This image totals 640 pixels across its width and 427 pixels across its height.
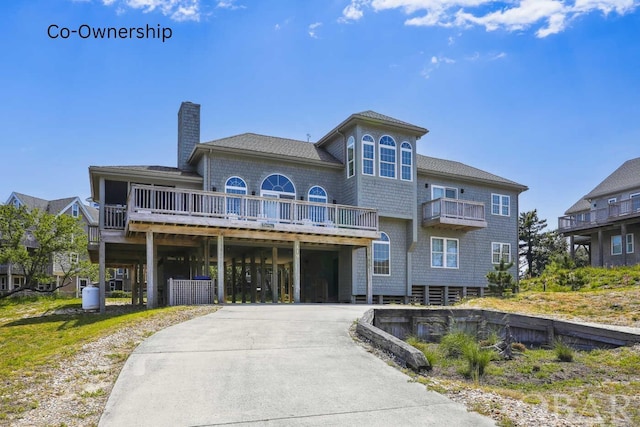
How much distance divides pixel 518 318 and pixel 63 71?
14.8 metres

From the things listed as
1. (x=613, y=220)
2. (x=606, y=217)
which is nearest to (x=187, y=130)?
(x=613, y=220)

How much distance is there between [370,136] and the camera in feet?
72.6

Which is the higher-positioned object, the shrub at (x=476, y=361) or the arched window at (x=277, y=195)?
the arched window at (x=277, y=195)

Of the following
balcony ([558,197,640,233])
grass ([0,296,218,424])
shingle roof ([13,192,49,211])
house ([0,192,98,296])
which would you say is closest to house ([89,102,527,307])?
grass ([0,296,218,424])

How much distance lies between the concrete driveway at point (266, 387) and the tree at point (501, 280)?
54.4 ft

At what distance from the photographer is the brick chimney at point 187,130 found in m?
22.8

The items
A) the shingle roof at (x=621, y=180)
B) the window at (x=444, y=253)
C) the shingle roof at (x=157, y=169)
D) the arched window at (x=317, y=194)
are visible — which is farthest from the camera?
Answer: the shingle roof at (x=621, y=180)

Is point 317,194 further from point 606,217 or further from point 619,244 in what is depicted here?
point 619,244

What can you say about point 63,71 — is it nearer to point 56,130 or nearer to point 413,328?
point 56,130

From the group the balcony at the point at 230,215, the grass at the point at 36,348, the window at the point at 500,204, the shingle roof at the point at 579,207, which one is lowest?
the grass at the point at 36,348

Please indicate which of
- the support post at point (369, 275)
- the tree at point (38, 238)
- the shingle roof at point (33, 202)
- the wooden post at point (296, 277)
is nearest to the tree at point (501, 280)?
the support post at point (369, 275)

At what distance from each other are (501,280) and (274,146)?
12.6 meters

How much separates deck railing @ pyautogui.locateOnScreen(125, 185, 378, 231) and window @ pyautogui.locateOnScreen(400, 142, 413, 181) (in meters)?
3.30

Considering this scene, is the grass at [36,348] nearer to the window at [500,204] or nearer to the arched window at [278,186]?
the arched window at [278,186]
